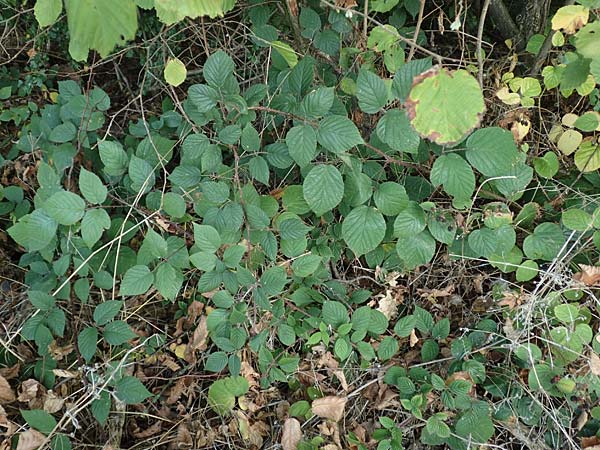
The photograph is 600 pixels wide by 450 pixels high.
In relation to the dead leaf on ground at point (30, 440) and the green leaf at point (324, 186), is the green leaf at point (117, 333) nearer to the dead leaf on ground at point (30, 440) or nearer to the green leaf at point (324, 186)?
the dead leaf on ground at point (30, 440)

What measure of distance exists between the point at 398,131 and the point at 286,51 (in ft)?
1.82

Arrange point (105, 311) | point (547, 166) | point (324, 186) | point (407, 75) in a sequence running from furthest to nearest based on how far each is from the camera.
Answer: point (547, 166) → point (105, 311) → point (324, 186) → point (407, 75)

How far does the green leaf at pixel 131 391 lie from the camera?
4.94 ft

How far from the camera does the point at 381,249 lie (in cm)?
162

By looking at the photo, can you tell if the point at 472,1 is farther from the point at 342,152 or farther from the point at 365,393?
the point at 365,393

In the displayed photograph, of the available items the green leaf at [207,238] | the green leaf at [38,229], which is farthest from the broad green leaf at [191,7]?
the green leaf at [38,229]

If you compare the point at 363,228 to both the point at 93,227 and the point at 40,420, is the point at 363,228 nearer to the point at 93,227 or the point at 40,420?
the point at 93,227

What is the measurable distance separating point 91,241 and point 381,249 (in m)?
0.85

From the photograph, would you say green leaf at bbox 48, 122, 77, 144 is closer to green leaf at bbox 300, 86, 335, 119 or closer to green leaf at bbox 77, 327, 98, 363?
green leaf at bbox 77, 327, 98, 363

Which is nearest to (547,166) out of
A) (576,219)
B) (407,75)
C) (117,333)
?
(576,219)

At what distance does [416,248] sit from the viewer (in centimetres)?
144

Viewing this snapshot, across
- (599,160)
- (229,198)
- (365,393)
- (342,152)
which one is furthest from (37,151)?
(599,160)

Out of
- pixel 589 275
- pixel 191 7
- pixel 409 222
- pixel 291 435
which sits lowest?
pixel 291 435

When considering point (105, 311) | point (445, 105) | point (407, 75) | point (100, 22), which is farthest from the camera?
point (105, 311)
